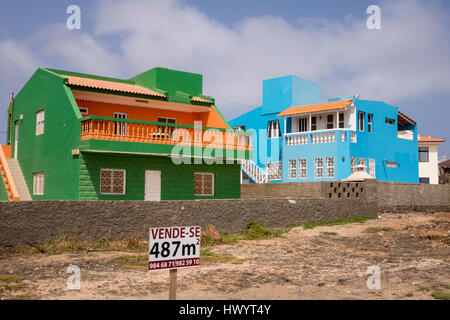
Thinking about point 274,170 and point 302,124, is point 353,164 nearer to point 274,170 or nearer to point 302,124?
point 302,124

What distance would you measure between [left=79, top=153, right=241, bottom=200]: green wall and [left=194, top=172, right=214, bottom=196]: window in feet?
0.66

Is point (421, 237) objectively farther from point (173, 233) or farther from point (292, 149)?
point (292, 149)

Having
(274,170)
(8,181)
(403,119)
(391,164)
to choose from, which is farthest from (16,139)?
(403,119)

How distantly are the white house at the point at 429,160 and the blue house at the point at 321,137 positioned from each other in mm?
12174

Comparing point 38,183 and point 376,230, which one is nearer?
point 376,230

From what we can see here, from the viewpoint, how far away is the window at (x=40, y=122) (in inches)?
909

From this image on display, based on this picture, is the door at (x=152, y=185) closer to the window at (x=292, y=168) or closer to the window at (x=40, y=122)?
the window at (x=40, y=122)

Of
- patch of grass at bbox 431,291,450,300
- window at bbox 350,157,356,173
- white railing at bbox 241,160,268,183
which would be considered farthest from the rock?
window at bbox 350,157,356,173

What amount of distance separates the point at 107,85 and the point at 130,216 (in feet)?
32.2

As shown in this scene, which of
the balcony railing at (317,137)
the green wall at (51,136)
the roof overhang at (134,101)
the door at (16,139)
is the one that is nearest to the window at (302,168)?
the balcony railing at (317,137)

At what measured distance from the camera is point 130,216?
609 inches

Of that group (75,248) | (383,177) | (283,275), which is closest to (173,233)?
(283,275)

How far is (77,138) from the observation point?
1972 cm
